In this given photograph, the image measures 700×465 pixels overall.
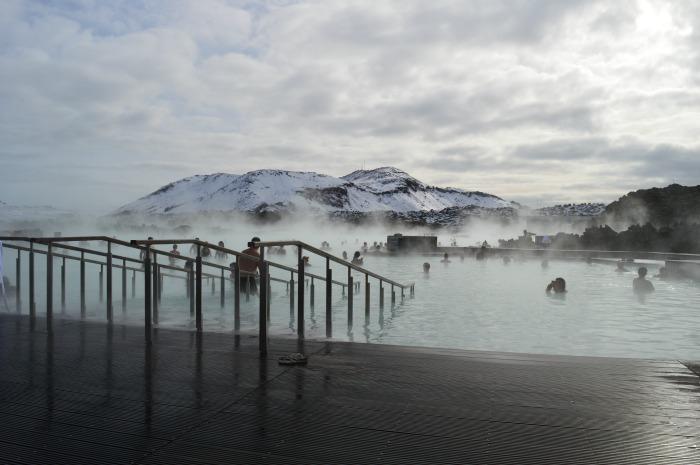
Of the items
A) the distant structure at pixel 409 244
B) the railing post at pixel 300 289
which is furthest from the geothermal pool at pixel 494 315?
the distant structure at pixel 409 244

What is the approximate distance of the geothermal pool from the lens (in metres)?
8.48

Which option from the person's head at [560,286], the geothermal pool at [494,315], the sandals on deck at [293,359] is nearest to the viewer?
the sandals on deck at [293,359]

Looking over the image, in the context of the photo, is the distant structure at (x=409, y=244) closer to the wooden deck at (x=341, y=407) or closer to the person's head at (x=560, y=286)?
the person's head at (x=560, y=286)

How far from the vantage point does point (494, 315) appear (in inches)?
460

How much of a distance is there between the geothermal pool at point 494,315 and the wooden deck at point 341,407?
166 centimetres

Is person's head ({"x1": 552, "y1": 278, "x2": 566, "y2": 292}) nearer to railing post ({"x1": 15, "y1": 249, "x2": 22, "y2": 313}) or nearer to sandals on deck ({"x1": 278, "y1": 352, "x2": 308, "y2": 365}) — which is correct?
sandals on deck ({"x1": 278, "y1": 352, "x2": 308, "y2": 365})

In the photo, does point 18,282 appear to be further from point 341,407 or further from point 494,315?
point 494,315

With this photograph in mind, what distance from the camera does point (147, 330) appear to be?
4.95m

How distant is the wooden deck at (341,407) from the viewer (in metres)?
2.45

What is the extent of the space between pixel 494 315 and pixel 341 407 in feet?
30.2

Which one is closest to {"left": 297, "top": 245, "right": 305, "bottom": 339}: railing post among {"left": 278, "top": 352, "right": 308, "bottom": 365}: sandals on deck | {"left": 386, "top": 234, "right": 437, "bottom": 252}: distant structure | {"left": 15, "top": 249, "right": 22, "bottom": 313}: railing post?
{"left": 278, "top": 352, "right": 308, "bottom": 365}: sandals on deck

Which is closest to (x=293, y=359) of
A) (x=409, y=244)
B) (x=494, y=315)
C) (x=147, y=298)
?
(x=147, y=298)

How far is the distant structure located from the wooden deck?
3015 cm

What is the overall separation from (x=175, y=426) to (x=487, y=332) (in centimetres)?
768
